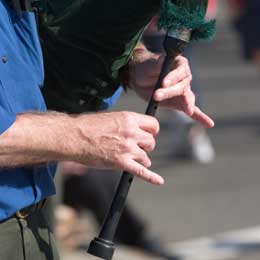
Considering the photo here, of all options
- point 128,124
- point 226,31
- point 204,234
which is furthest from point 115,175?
point 226,31

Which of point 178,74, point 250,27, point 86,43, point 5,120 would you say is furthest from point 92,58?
point 250,27

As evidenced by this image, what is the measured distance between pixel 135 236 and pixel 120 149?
3.42 metres

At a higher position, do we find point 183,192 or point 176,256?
point 176,256

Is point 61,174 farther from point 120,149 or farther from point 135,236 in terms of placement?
point 120,149

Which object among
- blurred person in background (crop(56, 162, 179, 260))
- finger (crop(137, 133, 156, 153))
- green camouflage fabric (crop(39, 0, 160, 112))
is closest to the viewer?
finger (crop(137, 133, 156, 153))

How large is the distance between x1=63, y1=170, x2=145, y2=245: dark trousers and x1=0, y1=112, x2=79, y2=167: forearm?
130 inches

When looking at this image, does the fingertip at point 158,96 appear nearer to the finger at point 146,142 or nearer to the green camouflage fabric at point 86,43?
the finger at point 146,142

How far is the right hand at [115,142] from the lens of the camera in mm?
2520

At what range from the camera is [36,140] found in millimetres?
2477

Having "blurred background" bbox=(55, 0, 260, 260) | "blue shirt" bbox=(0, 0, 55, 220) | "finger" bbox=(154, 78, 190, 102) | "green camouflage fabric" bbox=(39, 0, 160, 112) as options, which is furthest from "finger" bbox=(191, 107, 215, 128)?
"blurred background" bbox=(55, 0, 260, 260)

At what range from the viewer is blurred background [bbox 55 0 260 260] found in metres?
5.97

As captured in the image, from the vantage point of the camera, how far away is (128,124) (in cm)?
254

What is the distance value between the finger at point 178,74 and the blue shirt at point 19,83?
35 cm

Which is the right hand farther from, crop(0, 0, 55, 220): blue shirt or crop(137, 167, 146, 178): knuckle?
crop(0, 0, 55, 220): blue shirt
